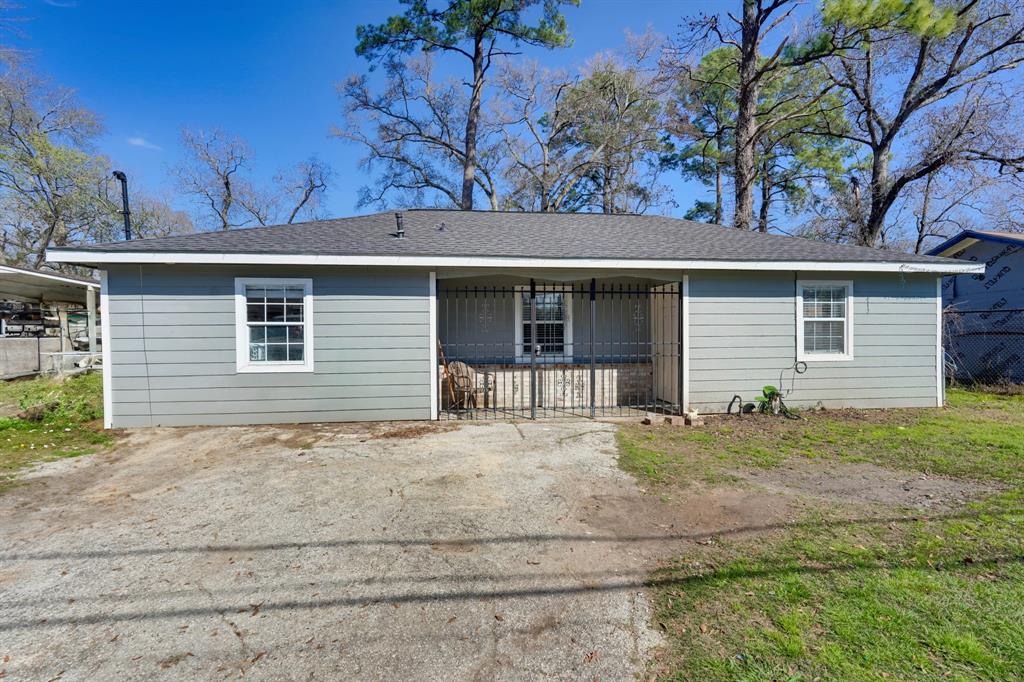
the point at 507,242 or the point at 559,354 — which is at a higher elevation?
the point at 507,242

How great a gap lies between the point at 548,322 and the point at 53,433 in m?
7.84

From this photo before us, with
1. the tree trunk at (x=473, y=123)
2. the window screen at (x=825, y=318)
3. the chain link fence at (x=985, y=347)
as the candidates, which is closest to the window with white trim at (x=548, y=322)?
the window screen at (x=825, y=318)

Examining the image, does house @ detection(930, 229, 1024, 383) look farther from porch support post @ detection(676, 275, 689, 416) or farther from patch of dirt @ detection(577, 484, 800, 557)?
patch of dirt @ detection(577, 484, 800, 557)

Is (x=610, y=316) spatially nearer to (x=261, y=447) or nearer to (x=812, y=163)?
(x=261, y=447)

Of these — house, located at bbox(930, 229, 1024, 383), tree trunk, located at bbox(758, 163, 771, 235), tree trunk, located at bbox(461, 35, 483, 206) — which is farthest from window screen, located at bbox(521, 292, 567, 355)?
tree trunk, located at bbox(758, 163, 771, 235)

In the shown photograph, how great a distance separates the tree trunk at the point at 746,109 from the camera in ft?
39.8

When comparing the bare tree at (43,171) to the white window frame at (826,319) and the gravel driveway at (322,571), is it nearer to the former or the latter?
the gravel driveway at (322,571)

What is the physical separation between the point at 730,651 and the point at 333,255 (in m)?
6.00

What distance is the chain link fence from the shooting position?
957 cm

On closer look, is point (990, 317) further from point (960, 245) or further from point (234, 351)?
point (234, 351)

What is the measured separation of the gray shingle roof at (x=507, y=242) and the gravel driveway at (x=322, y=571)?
2.98 m

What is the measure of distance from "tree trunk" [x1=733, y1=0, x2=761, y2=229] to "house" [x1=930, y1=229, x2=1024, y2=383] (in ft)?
17.0

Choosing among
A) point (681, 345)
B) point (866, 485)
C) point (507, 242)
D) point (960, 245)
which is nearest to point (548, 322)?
point (507, 242)

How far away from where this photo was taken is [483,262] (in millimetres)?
6430
